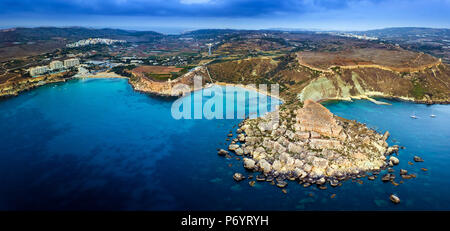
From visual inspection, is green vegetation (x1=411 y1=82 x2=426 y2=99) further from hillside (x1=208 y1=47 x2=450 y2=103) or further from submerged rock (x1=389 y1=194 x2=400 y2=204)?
submerged rock (x1=389 y1=194 x2=400 y2=204)

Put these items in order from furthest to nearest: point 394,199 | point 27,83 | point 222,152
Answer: point 27,83 → point 222,152 → point 394,199

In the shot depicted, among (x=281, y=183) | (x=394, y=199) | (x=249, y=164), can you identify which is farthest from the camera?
(x=249, y=164)

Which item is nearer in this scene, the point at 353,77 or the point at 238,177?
the point at 238,177

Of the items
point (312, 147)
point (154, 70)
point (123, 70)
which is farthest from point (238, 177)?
point (123, 70)

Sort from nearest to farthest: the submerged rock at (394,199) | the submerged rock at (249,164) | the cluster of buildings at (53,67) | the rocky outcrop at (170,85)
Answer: the submerged rock at (394,199) < the submerged rock at (249,164) < the rocky outcrop at (170,85) < the cluster of buildings at (53,67)

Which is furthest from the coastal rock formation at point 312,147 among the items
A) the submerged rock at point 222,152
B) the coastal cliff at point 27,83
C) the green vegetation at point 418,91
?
the coastal cliff at point 27,83

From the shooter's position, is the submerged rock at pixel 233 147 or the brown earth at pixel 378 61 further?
the brown earth at pixel 378 61

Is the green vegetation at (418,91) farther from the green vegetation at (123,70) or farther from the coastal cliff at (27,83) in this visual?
the coastal cliff at (27,83)

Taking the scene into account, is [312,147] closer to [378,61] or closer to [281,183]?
[281,183]
